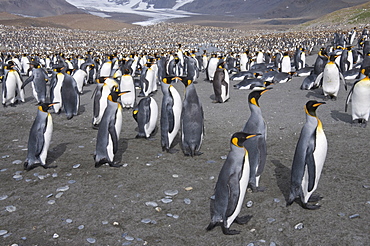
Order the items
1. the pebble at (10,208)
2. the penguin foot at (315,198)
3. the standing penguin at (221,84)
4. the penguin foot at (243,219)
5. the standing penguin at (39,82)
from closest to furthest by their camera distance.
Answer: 1. the penguin foot at (243,219)
2. the penguin foot at (315,198)
3. the pebble at (10,208)
4. the standing penguin at (221,84)
5. the standing penguin at (39,82)

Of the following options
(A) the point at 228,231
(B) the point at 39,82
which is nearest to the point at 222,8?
(B) the point at 39,82

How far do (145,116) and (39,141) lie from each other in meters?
1.87

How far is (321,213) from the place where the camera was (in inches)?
136

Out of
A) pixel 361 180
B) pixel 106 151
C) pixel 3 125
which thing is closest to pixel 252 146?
pixel 361 180

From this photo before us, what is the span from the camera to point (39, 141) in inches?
191

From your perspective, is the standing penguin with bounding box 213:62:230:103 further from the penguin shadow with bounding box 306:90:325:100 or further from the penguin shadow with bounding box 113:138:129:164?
the penguin shadow with bounding box 113:138:129:164

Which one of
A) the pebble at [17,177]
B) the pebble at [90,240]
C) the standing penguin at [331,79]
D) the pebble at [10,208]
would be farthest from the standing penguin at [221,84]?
the pebble at [90,240]

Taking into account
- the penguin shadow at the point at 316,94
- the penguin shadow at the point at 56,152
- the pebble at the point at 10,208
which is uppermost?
the penguin shadow at the point at 316,94

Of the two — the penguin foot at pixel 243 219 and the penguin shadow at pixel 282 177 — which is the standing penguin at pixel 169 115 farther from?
the penguin foot at pixel 243 219

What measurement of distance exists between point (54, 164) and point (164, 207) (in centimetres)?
226

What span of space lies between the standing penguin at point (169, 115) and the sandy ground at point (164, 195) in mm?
277

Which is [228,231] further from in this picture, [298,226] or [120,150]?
[120,150]

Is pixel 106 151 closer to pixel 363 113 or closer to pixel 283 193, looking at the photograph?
pixel 283 193

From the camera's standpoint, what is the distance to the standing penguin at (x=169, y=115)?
5457 millimetres
